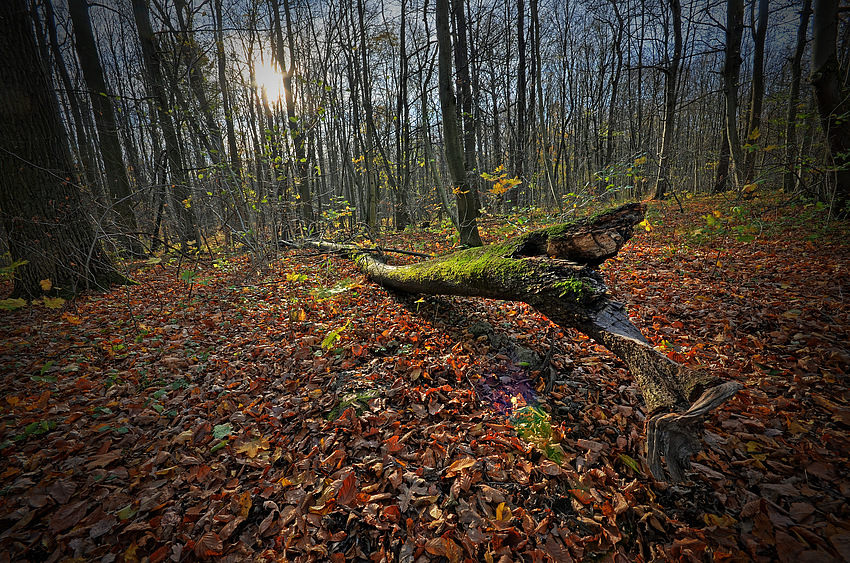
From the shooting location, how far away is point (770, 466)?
203 cm

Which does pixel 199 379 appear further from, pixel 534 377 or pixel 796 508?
pixel 796 508

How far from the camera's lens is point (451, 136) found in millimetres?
6145

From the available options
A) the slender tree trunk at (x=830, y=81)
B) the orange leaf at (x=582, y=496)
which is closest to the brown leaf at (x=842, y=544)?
the orange leaf at (x=582, y=496)

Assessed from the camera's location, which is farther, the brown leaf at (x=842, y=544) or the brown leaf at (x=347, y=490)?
the brown leaf at (x=347, y=490)

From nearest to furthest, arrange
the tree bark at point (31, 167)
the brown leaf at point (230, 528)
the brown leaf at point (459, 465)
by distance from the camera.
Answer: the brown leaf at point (230, 528), the brown leaf at point (459, 465), the tree bark at point (31, 167)

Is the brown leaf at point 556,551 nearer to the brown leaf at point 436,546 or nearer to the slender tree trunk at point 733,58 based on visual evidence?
the brown leaf at point 436,546

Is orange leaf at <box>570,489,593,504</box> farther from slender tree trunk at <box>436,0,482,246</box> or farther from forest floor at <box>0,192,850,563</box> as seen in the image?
slender tree trunk at <box>436,0,482,246</box>

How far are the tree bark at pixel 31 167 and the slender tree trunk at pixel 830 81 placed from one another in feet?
40.6

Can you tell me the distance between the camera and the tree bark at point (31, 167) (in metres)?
4.40

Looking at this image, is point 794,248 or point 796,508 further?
point 794,248

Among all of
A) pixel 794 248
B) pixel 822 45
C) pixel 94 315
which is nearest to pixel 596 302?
pixel 794 248

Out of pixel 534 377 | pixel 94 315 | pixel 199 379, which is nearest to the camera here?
pixel 534 377

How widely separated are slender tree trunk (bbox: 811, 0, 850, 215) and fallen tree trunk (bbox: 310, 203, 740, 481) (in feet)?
21.4

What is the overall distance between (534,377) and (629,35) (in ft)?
58.3
